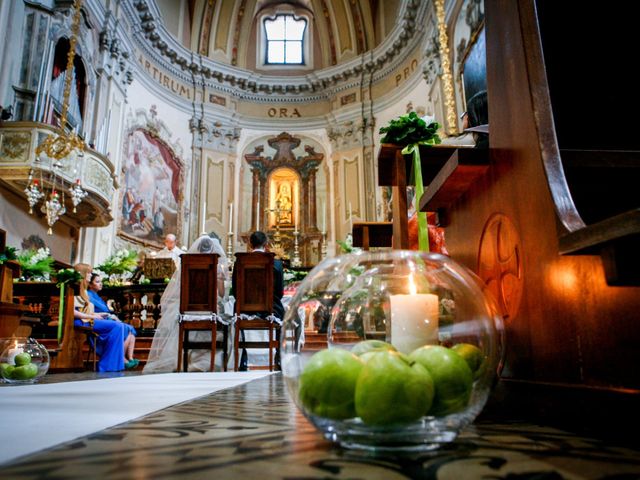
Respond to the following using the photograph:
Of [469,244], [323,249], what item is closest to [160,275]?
[323,249]

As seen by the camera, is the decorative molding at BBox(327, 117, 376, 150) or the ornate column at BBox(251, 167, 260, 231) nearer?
the decorative molding at BBox(327, 117, 376, 150)

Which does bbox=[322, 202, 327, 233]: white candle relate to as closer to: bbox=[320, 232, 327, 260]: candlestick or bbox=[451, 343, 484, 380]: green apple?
bbox=[320, 232, 327, 260]: candlestick

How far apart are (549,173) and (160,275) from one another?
280 inches

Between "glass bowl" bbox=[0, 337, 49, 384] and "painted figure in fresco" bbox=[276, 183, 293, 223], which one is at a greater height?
"painted figure in fresco" bbox=[276, 183, 293, 223]

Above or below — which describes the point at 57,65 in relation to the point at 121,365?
above

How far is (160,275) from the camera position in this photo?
744 centimetres

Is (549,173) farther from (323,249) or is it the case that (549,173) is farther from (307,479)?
(323,249)

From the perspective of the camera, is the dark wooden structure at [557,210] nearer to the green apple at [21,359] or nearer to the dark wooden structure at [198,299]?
the green apple at [21,359]

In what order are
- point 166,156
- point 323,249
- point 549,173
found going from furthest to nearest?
point 323,249, point 166,156, point 549,173

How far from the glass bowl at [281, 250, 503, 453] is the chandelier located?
5.94m

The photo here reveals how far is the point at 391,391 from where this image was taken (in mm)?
591

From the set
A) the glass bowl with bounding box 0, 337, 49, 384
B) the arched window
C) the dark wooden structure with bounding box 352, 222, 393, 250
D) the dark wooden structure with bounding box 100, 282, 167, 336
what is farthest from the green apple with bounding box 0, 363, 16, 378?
the arched window

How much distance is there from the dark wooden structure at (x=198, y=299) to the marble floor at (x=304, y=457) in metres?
4.21

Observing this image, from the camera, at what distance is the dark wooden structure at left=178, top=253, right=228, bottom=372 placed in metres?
5.00
